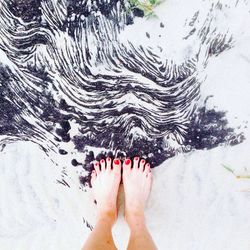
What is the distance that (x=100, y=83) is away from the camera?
1.52m

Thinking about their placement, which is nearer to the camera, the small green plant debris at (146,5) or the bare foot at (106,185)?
the small green plant debris at (146,5)

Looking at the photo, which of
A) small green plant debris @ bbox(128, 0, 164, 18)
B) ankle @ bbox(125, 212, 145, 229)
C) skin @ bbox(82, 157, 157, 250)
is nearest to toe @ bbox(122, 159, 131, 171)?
skin @ bbox(82, 157, 157, 250)

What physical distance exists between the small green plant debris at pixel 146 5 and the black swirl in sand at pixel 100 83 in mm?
25

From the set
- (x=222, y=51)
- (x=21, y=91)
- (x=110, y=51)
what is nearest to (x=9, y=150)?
(x=21, y=91)

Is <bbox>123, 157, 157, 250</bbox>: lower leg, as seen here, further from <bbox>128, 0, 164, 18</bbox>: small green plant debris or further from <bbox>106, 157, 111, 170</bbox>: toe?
<bbox>128, 0, 164, 18</bbox>: small green plant debris

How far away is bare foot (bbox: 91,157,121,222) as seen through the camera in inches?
62.3

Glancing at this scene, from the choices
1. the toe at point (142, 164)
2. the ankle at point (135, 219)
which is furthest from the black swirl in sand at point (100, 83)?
the ankle at point (135, 219)

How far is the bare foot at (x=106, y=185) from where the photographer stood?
1.58 m

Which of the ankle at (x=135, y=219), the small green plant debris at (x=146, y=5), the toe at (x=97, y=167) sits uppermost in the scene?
the small green plant debris at (x=146, y=5)

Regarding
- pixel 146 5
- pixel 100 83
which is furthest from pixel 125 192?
pixel 146 5

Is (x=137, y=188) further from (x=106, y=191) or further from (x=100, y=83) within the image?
(x=100, y=83)

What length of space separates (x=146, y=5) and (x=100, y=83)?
1.03ft

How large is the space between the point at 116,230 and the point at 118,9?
823 millimetres

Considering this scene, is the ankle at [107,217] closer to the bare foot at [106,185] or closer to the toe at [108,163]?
the bare foot at [106,185]
